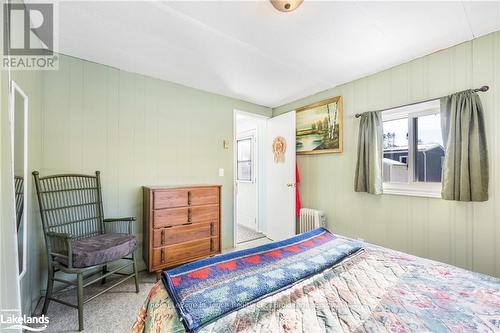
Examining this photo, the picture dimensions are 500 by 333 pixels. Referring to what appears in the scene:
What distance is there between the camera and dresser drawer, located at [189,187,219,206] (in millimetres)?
2656

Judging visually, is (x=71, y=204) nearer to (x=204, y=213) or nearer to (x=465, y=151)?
(x=204, y=213)

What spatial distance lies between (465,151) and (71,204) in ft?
12.3

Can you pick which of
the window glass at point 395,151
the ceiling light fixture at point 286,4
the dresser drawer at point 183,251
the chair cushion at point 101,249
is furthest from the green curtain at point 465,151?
the chair cushion at point 101,249

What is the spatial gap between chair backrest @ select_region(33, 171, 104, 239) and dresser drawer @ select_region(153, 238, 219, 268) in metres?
0.67

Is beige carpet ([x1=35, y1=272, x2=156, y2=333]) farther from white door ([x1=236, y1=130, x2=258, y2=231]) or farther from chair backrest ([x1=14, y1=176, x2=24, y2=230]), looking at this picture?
white door ([x1=236, y1=130, x2=258, y2=231])

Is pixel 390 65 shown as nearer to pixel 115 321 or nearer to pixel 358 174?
pixel 358 174

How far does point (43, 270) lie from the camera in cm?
206

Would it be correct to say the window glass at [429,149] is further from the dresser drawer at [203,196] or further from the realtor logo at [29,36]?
the realtor logo at [29,36]

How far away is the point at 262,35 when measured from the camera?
196 cm

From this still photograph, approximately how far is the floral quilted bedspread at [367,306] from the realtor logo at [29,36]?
1.69 meters

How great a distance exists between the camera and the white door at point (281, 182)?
346 cm

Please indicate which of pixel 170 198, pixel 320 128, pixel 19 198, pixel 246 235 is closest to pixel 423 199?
pixel 320 128

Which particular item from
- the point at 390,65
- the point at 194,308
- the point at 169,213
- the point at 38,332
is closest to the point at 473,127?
the point at 390,65

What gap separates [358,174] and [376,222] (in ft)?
2.01
